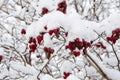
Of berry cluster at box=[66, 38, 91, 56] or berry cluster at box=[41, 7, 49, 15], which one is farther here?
berry cluster at box=[41, 7, 49, 15]

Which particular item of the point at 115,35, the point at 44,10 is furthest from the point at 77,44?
the point at 44,10

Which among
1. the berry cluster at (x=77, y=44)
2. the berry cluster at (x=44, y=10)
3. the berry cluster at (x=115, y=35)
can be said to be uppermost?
the berry cluster at (x=44, y=10)

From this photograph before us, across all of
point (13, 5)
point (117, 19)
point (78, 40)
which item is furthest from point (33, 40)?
point (13, 5)

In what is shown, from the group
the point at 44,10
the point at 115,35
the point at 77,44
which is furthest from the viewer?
the point at 44,10

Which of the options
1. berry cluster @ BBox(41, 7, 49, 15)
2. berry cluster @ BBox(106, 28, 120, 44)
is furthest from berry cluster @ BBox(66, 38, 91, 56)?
berry cluster @ BBox(41, 7, 49, 15)

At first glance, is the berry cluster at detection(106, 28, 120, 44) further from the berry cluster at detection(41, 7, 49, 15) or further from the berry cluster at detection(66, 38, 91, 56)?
the berry cluster at detection(41, 7, 49, 15)

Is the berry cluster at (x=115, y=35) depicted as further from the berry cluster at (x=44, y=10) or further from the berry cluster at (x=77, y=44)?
the berry cluster at (x=44, y=10)

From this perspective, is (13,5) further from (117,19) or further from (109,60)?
(117,19)

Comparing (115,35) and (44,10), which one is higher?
(44,10)

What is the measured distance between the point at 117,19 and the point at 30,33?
682mm

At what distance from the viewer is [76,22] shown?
75.5 inches

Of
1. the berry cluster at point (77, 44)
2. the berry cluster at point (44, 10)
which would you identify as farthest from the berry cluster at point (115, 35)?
the berry cluster at point (44, 10)

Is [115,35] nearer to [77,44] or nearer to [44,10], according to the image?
[77,44]

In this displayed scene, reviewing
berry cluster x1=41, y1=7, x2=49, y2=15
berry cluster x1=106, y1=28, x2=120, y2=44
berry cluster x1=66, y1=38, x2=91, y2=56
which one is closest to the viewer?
berry cluster x1=66, y1=38, x2=91, y2=56
